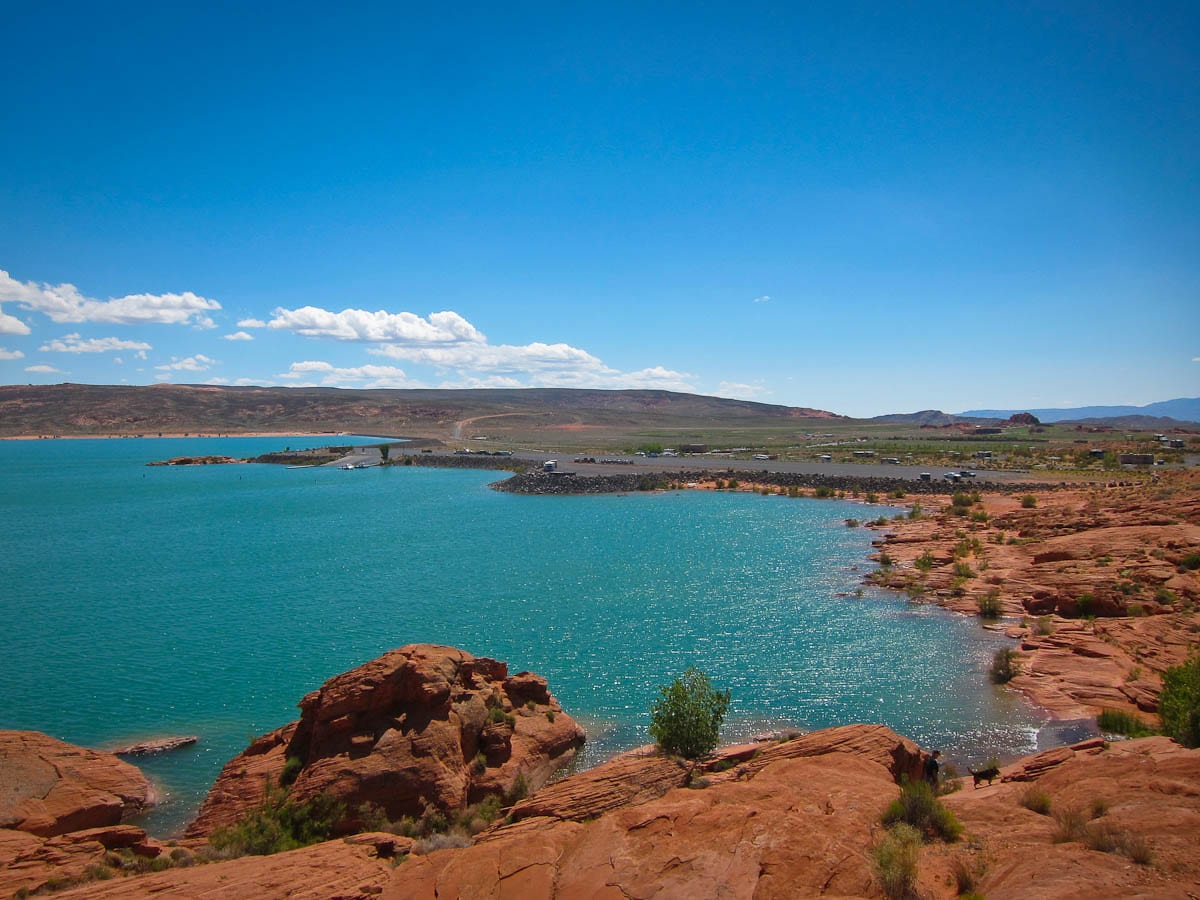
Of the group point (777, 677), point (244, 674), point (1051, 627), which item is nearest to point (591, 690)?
point (777, 677)

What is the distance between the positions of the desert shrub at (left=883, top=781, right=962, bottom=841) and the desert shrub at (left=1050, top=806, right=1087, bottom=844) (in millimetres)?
1319

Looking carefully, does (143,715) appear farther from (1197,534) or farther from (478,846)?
(1197,534)

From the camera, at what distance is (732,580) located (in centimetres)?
3800

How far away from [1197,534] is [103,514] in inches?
3081

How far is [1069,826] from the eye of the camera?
10.1m

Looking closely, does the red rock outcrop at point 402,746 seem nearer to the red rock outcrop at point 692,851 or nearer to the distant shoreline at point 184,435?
the red rock outcrop at point 692,851

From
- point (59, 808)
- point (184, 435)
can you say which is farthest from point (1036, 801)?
A: point (184, 435)

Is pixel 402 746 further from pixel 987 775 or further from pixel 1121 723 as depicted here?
pixel 1121 723

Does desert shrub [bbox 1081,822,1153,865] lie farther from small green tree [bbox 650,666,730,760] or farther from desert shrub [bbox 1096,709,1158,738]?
desert shrub [bbox 1096,709,1158,738]

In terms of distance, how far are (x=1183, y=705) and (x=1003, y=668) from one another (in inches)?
350

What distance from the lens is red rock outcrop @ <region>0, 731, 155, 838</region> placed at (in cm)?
1449

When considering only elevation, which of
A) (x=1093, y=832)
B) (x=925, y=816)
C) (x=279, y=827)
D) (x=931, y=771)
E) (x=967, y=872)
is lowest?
(x=279, y=827)

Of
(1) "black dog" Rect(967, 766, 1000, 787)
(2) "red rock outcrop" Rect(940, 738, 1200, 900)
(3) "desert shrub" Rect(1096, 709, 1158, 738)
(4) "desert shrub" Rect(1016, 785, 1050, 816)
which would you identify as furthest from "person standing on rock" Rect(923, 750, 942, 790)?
(3) "desert shrub" Rect(1096, 709, 1158, 738)

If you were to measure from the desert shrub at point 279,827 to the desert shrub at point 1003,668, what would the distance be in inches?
822
